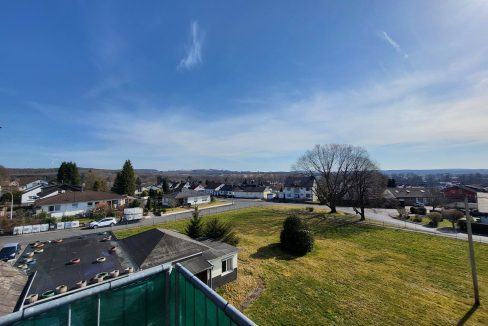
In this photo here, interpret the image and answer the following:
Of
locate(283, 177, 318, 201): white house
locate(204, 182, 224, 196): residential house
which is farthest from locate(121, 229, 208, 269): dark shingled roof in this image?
locate(204, 182, 224, 196): residential house

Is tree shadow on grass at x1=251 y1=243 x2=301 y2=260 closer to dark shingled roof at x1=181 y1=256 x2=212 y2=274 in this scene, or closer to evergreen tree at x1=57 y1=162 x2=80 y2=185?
dark shingled roof at x1=181 y1=256 x2=212 y2=274

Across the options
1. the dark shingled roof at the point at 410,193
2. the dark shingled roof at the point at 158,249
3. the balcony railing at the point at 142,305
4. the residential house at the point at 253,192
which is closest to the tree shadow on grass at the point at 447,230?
the dark shingled roof at the point at 410,193

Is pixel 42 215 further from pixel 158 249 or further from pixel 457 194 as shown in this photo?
pixel 457 194

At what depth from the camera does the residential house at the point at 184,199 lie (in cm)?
5742

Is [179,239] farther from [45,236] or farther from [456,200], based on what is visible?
[456,200]

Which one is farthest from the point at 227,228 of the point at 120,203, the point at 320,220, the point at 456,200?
the point at 456,200

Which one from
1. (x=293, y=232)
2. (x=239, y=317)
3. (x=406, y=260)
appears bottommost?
(x=406, y=260)

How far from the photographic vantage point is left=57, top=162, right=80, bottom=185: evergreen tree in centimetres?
6812

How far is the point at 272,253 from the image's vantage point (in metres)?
24.4

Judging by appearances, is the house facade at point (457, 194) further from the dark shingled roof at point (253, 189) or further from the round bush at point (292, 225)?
the dark shingled roof at point (253, 189)

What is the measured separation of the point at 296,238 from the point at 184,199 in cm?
4157

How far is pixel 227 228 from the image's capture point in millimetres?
26250

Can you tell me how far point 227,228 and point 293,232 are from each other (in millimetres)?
7053

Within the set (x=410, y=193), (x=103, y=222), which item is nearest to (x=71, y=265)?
(x=103, y=222)
